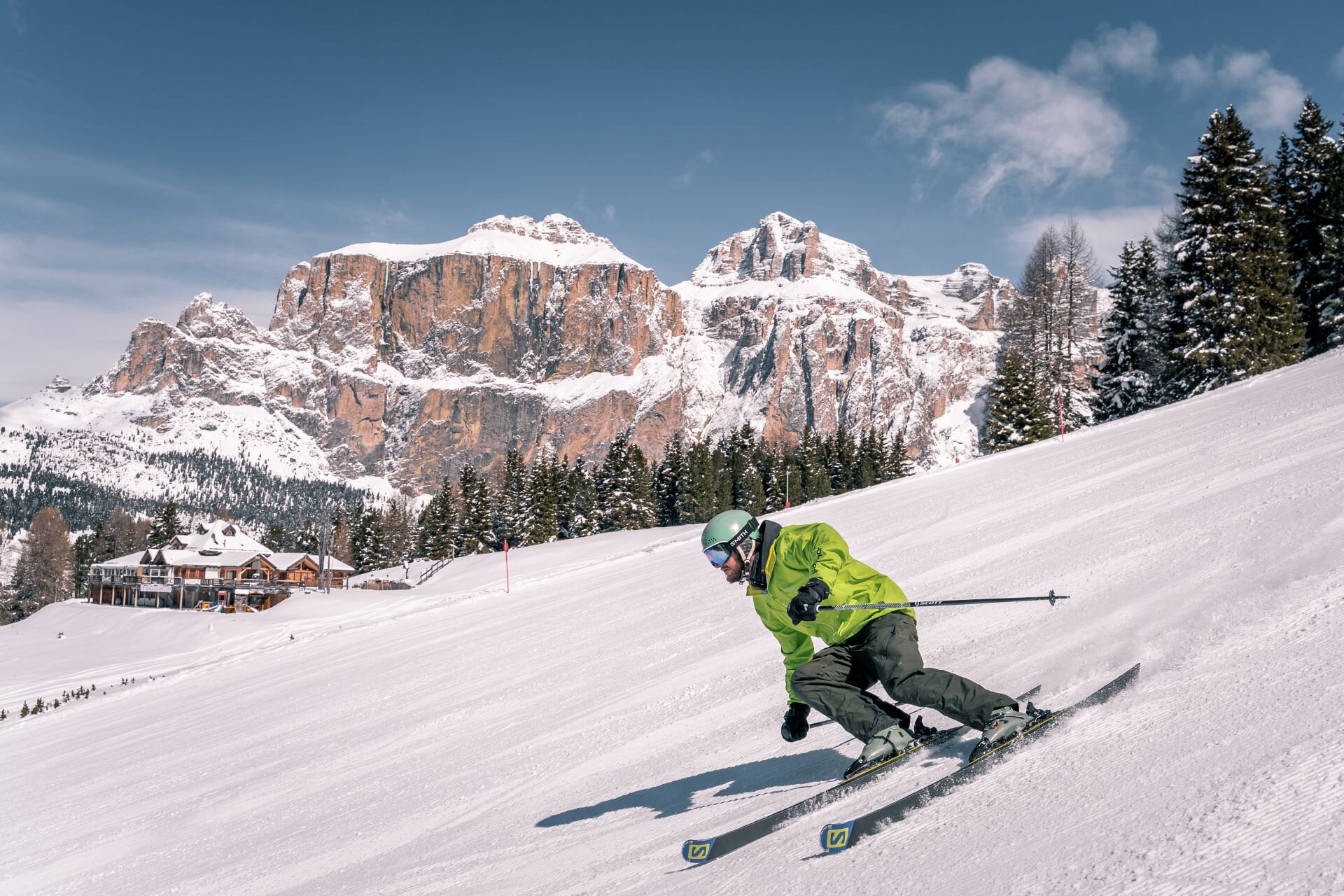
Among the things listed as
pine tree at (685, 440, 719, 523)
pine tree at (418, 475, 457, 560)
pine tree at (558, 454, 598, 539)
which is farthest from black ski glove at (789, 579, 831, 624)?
pine tree at (418, 475, 457, 560)

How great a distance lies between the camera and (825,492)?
75.9 meters

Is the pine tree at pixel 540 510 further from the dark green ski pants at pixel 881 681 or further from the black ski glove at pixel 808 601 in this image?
the black ski glove at pixel 808 601

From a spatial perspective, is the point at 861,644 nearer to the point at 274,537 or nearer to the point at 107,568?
the point at 107,568

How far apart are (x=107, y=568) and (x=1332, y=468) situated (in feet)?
307

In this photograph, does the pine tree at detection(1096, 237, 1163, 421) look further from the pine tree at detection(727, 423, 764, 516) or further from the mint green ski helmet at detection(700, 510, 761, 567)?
the mint green ski helmet at detection(700, 510, 761, 567)

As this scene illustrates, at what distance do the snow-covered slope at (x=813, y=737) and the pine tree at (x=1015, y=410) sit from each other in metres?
26.4

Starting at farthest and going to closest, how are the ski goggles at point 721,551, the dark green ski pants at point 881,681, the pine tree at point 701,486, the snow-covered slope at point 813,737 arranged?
the pine tree at point 701,486 < the ski goggles at point 721,551 < the dark green ski pants at point 881,681 < the snow-covered slope at point 813,737

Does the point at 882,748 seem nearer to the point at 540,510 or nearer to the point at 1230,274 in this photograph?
the point at 1230,274

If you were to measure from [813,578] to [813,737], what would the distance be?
1.83m

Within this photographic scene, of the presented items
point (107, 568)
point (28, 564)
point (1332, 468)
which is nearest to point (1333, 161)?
point (1332, 468)

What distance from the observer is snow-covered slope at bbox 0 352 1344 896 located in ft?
9.71

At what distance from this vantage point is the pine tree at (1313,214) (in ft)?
114

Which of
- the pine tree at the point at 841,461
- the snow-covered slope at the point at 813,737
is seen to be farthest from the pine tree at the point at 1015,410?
the pine tree at the point at 841,461

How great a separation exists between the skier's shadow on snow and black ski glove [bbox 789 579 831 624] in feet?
3.89
